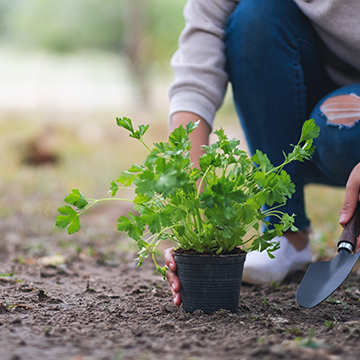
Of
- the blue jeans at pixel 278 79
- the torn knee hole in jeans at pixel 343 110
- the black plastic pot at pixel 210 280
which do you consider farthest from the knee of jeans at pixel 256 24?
the black plastic pot at pixel 210 280

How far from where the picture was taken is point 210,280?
134 centimetres

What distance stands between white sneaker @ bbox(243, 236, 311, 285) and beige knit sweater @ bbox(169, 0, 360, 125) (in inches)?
24.2

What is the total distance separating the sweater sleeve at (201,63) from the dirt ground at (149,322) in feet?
2.57

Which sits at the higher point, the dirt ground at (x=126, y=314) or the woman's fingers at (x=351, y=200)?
the woman's fingers at (x=351, y=200)

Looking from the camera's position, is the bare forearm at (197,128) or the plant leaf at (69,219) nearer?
the plant leaf at (69,219)

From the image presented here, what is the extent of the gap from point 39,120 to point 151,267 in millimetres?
6447

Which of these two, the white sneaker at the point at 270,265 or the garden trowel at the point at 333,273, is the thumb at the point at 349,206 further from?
the white sneaker at the point at 270,265

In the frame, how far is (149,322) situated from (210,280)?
0.72 ft

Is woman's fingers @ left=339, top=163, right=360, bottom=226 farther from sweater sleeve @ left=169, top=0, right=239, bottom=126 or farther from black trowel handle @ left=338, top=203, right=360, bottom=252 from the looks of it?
sweater sleeve @ left=169, top=0, right=239, bottom=126

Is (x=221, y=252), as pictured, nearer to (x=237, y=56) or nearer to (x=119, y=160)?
(x=237, y=56)

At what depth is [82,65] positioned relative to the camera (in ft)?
49.3

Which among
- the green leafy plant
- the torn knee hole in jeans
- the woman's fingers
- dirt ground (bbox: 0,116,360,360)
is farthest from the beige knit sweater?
dirt ground (bbox: 0,116,360,360)

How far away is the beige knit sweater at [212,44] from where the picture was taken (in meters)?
1.83

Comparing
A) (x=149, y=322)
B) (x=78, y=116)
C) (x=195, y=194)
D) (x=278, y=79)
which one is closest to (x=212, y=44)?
(x=278, y=79)
